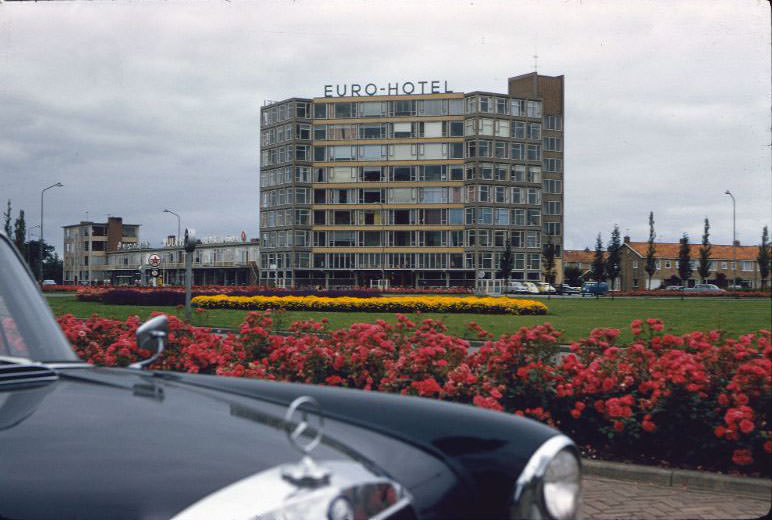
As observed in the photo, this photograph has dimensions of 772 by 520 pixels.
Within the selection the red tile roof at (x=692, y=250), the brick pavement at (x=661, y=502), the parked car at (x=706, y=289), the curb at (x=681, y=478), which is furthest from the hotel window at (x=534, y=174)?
the brick pavement at (x=661, y=502)

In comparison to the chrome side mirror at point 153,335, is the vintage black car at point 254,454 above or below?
below

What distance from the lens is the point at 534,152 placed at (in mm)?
91562

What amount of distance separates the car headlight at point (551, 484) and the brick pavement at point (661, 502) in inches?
152

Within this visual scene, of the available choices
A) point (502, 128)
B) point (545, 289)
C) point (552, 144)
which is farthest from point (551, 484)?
point (552, 144)

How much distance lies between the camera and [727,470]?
6426mm

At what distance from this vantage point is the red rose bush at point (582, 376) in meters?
6.49

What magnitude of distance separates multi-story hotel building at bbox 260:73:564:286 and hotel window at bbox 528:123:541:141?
0.17 m

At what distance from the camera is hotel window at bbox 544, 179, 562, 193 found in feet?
346

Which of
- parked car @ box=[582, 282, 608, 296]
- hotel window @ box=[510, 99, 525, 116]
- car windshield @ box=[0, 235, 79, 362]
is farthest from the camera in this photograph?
hotel window @ box=[510, 99, 525, 116]

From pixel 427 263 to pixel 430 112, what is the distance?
1796 centimetres

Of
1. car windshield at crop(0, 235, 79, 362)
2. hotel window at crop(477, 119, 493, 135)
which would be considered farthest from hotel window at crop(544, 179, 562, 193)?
car windshield at crop(0, 235, 79, 362)

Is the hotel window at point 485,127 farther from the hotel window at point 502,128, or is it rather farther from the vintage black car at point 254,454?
the vintage black car at point 254,454

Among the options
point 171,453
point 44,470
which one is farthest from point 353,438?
point 44,470

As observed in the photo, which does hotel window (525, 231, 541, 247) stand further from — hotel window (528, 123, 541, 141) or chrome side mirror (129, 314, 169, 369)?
chrome side mirror (129, 314, 169, 369)
